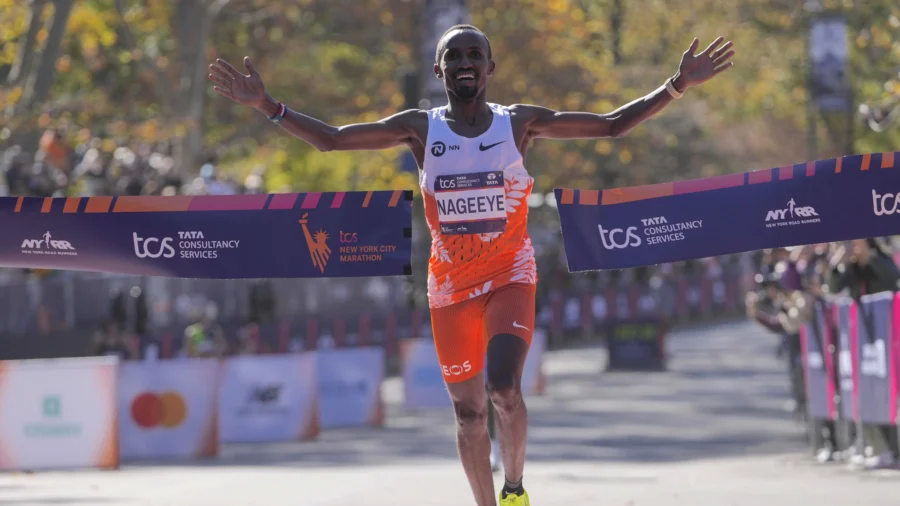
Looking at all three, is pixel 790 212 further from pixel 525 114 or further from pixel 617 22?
pixel 617 22

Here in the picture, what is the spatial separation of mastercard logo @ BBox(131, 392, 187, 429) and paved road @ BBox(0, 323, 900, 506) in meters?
0.67

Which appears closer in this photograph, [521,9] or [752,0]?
[521,9]

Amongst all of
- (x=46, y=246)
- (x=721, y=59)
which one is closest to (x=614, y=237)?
(x=721, y=59)

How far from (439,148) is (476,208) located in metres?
0.33

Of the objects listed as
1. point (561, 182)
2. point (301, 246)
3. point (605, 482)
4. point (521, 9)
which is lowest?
point (605, 482)

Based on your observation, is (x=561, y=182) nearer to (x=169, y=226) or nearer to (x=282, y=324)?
(x=282, y=324)

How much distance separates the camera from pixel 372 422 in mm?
22844

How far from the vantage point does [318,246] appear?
9.29 metres

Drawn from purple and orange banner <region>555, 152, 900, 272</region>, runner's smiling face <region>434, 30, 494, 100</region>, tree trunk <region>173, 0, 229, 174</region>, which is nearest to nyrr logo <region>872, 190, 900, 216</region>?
purple and orange banner <region>555, 152, 900, 272</region>

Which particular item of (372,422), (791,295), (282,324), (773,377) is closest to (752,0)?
(773,377)

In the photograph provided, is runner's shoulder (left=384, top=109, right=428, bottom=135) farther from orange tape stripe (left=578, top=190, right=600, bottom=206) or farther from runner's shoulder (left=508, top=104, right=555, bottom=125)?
orange tape stripe (left=578, top=190, right=600, bottom=206)

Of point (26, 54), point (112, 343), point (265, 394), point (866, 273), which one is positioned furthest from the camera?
point (112, 343)

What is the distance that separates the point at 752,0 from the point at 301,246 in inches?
1350

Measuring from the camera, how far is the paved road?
11.7 meters
